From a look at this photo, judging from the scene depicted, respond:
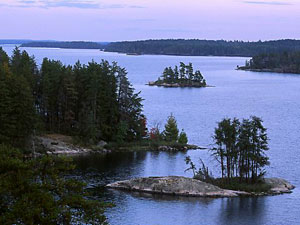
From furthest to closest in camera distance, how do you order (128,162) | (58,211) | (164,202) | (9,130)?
(128,162), (9,130), (164,202), (58,211)

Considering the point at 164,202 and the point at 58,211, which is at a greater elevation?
the point at 58,211

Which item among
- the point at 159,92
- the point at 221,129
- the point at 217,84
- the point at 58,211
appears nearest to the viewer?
the point at 58,211

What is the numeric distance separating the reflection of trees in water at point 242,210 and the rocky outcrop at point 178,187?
1386 millimetres

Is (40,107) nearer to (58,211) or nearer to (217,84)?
(58,211)

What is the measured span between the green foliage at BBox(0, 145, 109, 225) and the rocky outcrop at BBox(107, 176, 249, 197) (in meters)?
25.7

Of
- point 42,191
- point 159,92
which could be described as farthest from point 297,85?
point 42,191

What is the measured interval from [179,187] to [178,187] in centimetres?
8

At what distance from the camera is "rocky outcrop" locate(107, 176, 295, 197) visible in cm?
4753

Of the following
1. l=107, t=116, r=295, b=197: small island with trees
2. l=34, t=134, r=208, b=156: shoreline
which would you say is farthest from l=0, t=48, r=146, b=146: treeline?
l=107, t=116, r=295, b=197: small island with trees

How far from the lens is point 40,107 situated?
235ft

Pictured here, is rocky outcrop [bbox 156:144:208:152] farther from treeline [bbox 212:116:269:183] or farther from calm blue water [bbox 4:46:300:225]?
treeline [bbox 212:116:269:183]

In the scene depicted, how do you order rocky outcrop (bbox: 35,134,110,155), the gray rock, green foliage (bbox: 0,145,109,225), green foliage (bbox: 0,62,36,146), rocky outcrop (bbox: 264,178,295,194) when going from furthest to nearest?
the gray rock
rocky outcrop (bbox: 35,134,110,155)
green foliage (bbox: 0,62,36,146)
rocky outcrop (bbox: 264,178,295,194)
green foliage (bbox: 0,145,109,225)

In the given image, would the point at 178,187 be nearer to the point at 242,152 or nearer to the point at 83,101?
the point at 242,152

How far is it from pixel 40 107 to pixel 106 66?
1033 centimetres
